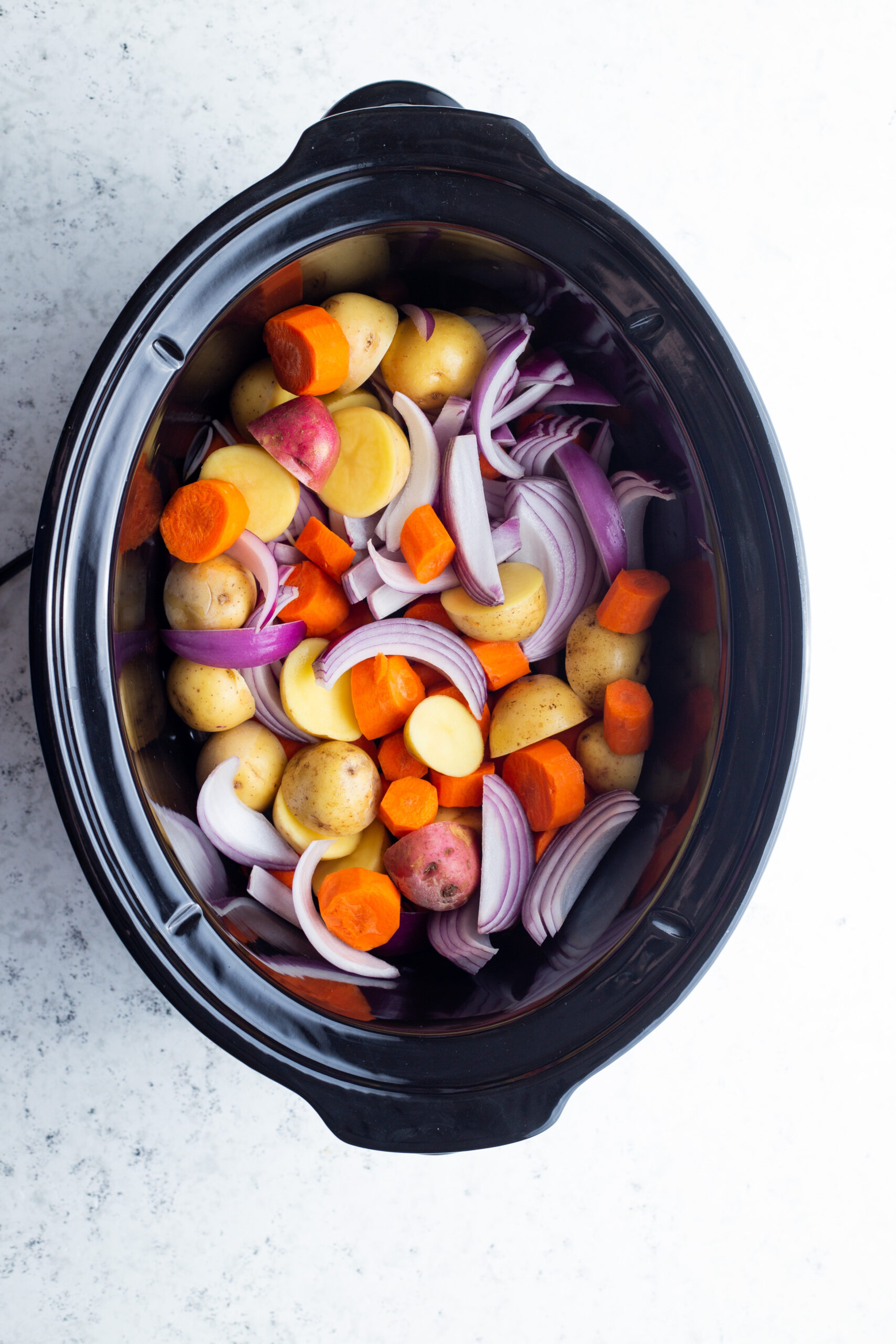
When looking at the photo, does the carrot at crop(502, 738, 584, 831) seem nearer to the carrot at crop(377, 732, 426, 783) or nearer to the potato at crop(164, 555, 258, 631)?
the carrot at crop(377, 732, 426, 783)

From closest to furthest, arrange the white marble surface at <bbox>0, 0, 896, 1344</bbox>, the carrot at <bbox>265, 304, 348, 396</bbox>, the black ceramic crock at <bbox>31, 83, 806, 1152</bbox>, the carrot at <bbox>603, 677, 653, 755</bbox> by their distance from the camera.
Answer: the black ceramic crock at <bbox>31, 83, 806, 1152</bbox> < the carrot at <bbox>265, 304, 348, 396</bbox> < the carrot at <bbox>603, 677, 653, 755</bbox> < the white marble surface at <bbox>0, 0, 896, 1344</bbox>

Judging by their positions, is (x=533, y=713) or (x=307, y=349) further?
(x=533, y=713)

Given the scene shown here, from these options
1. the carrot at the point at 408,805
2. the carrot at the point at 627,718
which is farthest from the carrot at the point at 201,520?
the carrot at the point at 627,718

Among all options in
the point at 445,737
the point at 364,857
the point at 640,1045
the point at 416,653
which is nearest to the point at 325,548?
the point at 416,653

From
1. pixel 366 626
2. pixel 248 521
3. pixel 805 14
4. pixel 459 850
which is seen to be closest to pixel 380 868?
pixel 459 850

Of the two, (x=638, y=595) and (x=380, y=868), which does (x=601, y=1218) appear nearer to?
(x=380, y=868)

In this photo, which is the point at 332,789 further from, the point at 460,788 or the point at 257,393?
the point at 257,393

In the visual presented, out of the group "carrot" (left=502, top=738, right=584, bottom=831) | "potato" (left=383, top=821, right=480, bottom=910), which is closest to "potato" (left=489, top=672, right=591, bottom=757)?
"carrot" (left=502, top=738, right=584, bottom=831)
